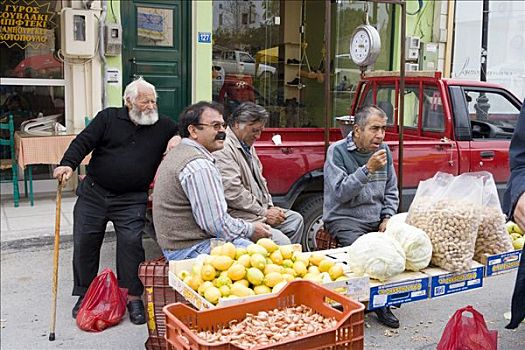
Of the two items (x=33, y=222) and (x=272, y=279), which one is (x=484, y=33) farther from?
(x=272, y=279)

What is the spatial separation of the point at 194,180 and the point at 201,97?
18.1ft

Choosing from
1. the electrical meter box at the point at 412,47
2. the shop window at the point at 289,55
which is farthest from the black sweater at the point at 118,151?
the electrical meter box at the point at 412,47

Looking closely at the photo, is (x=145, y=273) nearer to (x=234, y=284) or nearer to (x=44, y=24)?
(x=234, y=284)

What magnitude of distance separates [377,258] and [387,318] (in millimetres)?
1791

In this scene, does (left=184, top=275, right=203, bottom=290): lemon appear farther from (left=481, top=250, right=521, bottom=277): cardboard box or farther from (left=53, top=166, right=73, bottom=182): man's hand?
(left=53, top=166, right=73, bottom=182): man's hand

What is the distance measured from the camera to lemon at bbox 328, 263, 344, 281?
3.07 meters

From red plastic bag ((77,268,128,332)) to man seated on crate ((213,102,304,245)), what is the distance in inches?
40.2

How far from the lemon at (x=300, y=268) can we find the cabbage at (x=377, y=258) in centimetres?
25

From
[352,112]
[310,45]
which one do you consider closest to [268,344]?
[352,112]

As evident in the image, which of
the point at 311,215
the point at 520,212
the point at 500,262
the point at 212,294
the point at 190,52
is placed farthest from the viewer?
the point at 190,52

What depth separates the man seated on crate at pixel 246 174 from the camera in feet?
14.6

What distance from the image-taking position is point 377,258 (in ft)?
10.1

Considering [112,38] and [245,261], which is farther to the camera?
[112,38]

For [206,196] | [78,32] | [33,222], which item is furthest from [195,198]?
[78,32]
